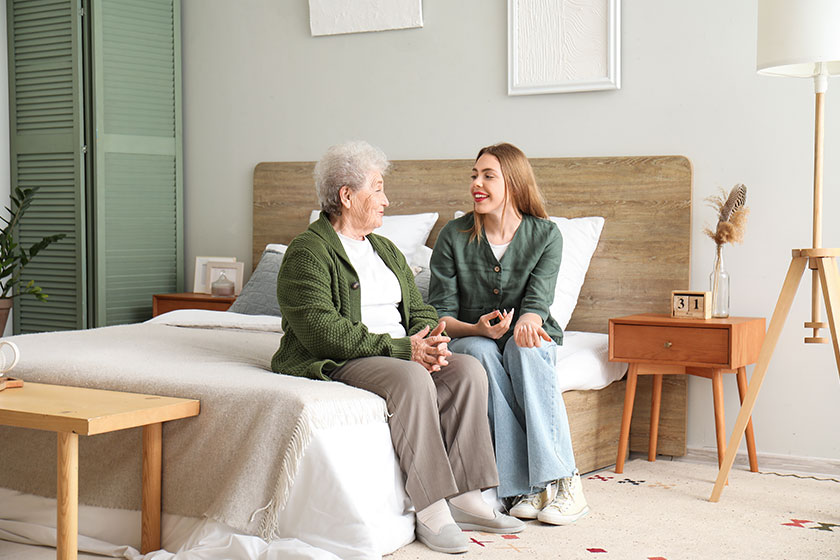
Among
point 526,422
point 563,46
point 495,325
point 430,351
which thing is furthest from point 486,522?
point 563,46

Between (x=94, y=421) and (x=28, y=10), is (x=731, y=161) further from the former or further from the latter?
(x=28, y=10)

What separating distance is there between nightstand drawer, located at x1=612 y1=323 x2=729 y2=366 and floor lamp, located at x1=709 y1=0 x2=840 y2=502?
31 cm

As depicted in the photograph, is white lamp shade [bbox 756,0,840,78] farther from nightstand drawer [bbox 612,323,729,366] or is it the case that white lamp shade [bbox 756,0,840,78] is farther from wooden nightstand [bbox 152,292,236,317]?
wooden nightstand [bbox 152,292,236,317]

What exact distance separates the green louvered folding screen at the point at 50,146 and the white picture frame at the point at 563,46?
2113 millimetres

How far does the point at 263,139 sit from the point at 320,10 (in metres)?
0.70

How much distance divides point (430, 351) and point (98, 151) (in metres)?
2.61

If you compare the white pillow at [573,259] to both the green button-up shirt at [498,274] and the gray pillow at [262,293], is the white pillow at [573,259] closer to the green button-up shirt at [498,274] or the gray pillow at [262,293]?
the green button-up shirt at [498,274]

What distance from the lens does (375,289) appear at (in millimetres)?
2908

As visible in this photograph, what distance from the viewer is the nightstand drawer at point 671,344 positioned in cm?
334

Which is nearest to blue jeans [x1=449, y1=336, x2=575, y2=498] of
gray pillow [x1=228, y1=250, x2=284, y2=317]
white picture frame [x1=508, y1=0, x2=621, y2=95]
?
gray pillow [x1=228, y1=250, x2=284, y2=317]

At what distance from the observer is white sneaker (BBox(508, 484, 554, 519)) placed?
2.90m

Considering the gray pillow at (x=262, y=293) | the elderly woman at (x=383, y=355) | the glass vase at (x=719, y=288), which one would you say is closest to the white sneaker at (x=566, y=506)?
the elderly woman at (x=383, y=355)

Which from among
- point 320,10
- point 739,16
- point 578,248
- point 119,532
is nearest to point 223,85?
point 320,10

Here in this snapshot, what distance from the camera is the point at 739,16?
3688 mm
